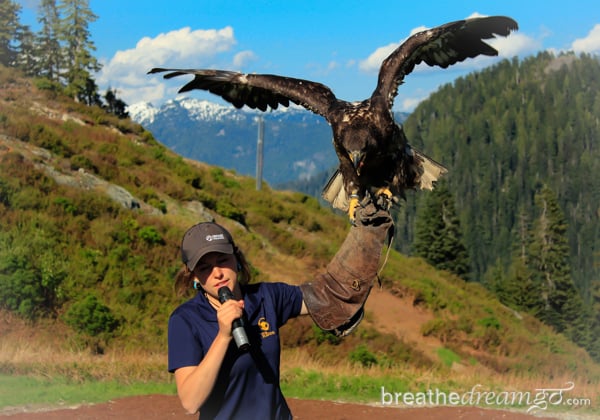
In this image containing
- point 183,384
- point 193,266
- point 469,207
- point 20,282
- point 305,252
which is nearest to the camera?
point 183,384

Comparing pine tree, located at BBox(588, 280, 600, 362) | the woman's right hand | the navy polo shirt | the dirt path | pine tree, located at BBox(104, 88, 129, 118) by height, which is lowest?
pine tree, located at BBox(588, 280, 600, 362)

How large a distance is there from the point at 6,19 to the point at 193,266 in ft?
157

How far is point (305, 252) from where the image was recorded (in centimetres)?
2655

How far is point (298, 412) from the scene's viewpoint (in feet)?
28.1

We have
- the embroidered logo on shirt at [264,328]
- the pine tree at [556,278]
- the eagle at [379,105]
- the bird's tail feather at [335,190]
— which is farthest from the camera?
the pine tree at [556,278]

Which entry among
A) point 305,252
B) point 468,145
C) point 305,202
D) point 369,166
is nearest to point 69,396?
point 369,166

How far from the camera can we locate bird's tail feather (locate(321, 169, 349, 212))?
585 cm

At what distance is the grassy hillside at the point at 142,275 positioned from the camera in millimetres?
14008

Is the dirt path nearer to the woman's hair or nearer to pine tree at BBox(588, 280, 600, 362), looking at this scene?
the woman's hair

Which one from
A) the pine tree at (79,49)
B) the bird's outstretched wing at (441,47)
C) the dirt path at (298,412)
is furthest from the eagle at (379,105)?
the pine tree at (79,49)

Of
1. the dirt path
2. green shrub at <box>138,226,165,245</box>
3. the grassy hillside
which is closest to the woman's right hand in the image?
the dirt path

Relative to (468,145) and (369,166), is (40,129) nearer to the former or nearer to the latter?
(369,166)

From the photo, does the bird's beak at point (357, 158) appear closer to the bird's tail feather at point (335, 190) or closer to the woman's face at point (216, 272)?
the bird's tail feather at point (335, 190)

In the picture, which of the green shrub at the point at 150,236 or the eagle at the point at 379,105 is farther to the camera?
the green shrub at the point at 150,236
